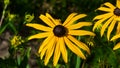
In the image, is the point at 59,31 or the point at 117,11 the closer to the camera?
the point at 59,31

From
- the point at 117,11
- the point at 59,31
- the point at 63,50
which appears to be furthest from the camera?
the point at 117,11

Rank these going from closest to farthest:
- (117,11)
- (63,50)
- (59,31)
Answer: (63,50) → (59,31) → (117,11)

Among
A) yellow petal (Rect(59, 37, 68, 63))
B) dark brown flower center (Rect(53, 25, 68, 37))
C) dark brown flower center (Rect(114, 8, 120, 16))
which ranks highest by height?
dark brown flower center (Rect(114, 8, 120, 16))

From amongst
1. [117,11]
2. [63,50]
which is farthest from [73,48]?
[117,11]

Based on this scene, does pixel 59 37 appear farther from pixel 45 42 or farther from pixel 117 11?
pixel 117 11

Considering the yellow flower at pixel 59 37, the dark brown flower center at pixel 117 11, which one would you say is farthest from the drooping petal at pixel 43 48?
the dark brown flower center at pixel 117 11

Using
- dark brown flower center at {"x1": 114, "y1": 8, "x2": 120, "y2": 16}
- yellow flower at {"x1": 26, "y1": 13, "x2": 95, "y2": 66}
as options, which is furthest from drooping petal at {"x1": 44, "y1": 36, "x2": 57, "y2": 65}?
dark brown flower center at {"x1": 114, "y1": 8, "x2": 120, "y2": 16}

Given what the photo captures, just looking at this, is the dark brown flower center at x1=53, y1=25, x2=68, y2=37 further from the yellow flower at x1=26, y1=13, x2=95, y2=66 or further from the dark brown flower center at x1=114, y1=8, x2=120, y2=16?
the dark brown flower center at x1=114, y1=8, x2=120, y2=16

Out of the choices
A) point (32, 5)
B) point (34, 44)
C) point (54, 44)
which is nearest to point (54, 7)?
point (32, 5)

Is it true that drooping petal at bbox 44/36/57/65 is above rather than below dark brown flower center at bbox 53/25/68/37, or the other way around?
below

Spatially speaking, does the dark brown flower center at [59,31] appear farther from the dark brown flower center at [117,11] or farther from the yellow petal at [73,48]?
the dark brown flower center at [117,11]

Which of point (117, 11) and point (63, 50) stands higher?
point (117, 11)
